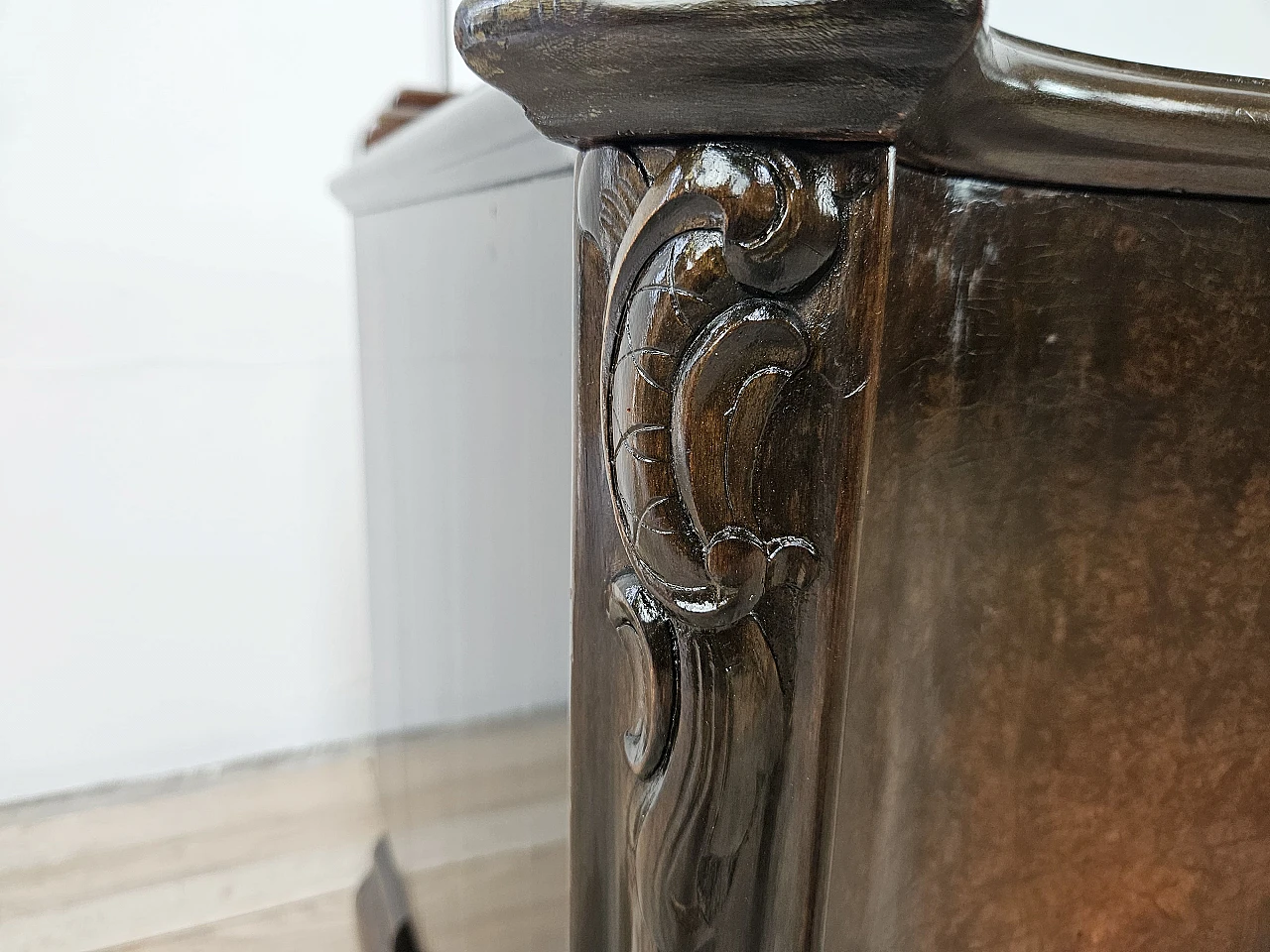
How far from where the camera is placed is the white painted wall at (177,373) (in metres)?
1.20

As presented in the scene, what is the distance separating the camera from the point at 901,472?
0.31 metres

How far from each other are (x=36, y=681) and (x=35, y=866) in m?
0.24

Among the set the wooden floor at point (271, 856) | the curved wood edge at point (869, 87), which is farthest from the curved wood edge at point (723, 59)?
the wooden floor at point (271, 856)

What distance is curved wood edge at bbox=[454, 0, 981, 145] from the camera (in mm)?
224

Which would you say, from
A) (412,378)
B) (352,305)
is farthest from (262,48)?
(412,378)

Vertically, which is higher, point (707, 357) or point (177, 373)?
point (707, 357)

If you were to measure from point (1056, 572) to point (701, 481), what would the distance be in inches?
6.0

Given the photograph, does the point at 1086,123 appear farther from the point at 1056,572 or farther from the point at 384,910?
the point at 384,910

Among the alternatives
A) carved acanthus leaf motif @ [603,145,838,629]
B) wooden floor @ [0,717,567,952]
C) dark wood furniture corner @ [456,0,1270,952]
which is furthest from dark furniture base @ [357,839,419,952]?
carved acanthus leaf motif @ [603,145,838,629]

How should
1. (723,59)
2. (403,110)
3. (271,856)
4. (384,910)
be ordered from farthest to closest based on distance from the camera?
(271,856), (384,910), (403,110), (723,59)

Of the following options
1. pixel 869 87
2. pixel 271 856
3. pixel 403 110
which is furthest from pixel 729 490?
pixel 271 856

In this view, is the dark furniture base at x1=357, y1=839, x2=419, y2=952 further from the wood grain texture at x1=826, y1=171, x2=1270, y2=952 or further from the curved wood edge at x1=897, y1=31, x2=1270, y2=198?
the curved wood edge at x1=897, y1=31, x2=1270, y2=198

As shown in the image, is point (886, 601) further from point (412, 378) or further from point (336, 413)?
point (336, 413)

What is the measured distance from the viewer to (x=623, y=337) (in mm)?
283
